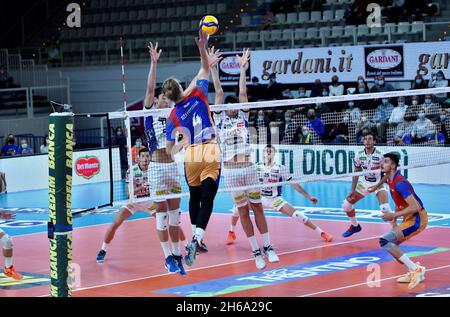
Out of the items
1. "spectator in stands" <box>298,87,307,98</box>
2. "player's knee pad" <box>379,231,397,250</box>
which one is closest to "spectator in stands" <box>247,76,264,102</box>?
"spectator in stands" <box>298,87,307,98</box>

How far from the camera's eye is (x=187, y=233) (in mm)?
17016

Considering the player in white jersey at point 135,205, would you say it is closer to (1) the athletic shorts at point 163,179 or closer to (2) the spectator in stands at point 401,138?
(1) the athletic shorts at point 163,179

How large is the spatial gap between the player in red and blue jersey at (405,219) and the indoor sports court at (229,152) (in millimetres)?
23

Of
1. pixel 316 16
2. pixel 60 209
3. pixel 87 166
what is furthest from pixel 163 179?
pixel 316 16

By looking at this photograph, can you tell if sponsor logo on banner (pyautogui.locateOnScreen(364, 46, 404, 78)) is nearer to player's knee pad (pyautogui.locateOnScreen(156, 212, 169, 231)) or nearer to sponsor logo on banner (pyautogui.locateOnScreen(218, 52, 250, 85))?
sponsor logo on banner (pyautogui.locateOnScreen(218, 52, 250, 85))

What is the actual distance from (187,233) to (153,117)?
4865 mm

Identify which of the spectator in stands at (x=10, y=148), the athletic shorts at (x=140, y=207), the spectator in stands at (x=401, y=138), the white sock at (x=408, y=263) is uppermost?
the spectator in stands at (x=401, y=138)

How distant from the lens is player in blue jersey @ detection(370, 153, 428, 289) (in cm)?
1162

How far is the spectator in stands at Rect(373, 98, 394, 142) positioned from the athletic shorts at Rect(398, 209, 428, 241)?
10583 mm

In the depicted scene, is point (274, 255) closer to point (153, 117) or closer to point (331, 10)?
point (153, 117)

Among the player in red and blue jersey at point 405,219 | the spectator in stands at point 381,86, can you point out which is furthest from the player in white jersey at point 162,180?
the spectator in stands at point 381,86

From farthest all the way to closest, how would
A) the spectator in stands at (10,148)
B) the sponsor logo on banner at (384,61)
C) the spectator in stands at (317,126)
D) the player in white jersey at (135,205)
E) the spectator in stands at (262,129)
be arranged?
the spectator in stands at (10,148) < the sponsor logo on banner at (384,61) < the spectator in stands at (262,129) < the spectator in stands at (317,126) < the player in white jersey at (135,205)

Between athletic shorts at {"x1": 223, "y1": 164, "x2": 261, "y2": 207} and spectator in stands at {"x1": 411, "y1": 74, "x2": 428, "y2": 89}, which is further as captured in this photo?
spectator in stands at {"x1": 411, "y1": 74, "x2": 428, "y2": 89}

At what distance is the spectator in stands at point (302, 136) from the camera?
909 inches
